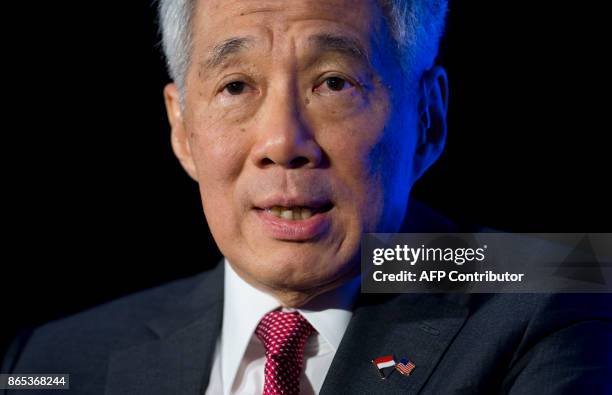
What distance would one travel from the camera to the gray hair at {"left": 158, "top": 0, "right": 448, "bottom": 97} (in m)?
2.16

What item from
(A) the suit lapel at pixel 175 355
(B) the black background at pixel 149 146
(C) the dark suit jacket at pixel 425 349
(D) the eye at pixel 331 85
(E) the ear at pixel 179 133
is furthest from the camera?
(B) the black background at pixel 149 146

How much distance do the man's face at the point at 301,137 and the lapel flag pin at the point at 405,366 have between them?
Result: 0.27 metres

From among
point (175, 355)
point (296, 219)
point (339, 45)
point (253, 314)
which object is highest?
point (339, 45)

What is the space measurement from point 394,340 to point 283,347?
289 millimetres

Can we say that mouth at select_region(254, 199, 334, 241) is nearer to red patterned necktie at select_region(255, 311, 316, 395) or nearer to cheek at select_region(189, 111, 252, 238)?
cheek at select_region(189, 111, 252, 238)

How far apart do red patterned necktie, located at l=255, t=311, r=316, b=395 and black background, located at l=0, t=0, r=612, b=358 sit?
3.43 feet

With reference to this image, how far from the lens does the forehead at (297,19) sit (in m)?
2.05

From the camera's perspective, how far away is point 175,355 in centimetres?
241

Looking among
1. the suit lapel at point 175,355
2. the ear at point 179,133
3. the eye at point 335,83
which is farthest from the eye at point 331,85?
the suit lapel at point 175,355

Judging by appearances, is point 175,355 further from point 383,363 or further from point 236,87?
point 236,87

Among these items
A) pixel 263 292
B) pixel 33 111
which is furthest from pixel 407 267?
pixel 33 111

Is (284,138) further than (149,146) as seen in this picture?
No

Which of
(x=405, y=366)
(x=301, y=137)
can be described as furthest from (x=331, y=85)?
(x=405, y=366)

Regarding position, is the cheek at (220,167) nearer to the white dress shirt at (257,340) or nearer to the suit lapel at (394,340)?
the white dress shirt at (257,340)
